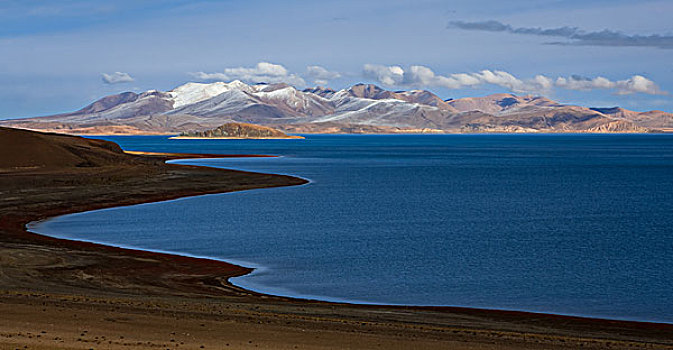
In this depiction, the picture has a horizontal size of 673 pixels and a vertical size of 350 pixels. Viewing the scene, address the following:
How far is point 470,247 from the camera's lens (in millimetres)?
38938

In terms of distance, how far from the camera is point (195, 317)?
19.5 metres

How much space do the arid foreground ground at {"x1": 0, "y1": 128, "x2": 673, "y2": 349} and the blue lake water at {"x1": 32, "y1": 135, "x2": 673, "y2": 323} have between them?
246 centimetres

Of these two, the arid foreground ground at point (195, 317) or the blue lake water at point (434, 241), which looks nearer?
the arid foreground ground at point (195, 317)

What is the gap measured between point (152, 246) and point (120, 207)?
2146 cm

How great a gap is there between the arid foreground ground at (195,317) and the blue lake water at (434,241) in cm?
246

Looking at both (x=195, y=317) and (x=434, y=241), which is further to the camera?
(x=434, y=241)

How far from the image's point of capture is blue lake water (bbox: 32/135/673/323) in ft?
89.6

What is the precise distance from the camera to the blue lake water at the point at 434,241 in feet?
89.6

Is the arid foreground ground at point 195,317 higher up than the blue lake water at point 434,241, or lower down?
higher up

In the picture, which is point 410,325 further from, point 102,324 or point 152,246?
point 152,246

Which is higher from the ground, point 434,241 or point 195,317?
point 195,317

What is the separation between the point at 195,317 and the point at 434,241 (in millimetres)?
23441

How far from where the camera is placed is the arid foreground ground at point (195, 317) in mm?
16984

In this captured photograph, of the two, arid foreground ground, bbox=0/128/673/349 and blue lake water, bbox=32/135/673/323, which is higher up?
arid foreground ground, bbox=0/128/673/349
